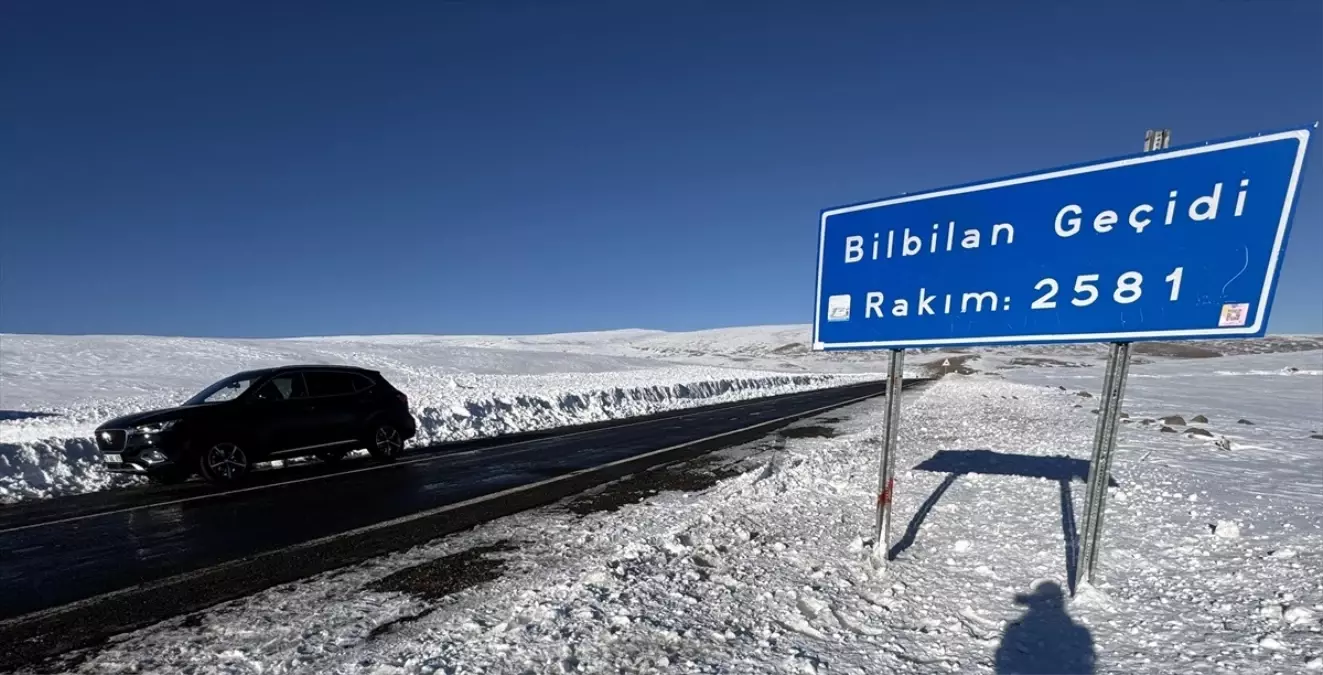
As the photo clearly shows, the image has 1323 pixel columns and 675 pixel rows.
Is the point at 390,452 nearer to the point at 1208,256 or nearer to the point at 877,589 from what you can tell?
the point at 877,589

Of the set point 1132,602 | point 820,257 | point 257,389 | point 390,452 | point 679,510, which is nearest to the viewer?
point 1132,602

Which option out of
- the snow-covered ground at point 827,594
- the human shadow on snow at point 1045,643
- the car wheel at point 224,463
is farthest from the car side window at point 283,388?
the human shadow on snow at point 1045,643

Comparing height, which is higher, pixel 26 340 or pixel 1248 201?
pixel 1248 201

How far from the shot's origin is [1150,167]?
12.5 ft

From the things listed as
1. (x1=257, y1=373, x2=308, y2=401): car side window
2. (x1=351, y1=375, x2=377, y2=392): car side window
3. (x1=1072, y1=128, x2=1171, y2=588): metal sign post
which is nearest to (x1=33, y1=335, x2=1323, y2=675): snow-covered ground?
(x1=1072, y1=128, x2=1171, y2=588): metal sign post

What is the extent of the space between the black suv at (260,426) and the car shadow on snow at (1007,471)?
9.40m

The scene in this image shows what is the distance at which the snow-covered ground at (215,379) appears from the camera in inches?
374

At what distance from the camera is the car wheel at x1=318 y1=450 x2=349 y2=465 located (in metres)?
10.4

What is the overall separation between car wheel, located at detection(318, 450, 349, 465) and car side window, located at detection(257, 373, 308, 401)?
1.11 meters

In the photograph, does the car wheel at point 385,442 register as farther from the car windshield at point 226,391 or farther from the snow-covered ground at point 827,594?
the snow-covered ground at point 827,594

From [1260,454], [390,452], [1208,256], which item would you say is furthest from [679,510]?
[1260,454]

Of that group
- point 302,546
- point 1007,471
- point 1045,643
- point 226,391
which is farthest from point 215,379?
point 1045,643

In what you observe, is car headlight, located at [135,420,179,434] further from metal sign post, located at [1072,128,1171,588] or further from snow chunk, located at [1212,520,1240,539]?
snow chunk, located at [1212,520,1240,539]

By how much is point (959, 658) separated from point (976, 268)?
281 cm
